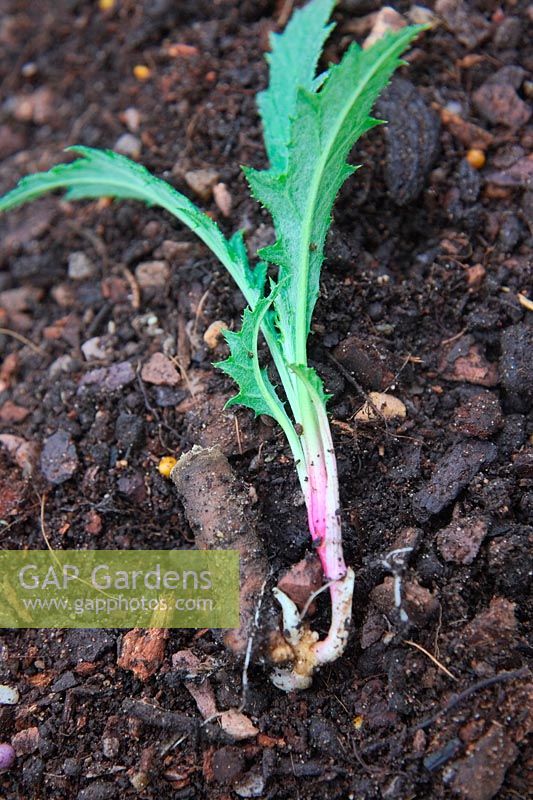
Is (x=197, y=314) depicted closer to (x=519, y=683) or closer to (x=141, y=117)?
(x=141, y=117)

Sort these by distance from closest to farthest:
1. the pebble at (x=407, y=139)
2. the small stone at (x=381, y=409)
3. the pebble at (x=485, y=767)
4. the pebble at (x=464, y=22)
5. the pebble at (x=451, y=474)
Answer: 1. the pebble at (x=485, y=767)
2. the pebble at (x=451, y=474)
3. the small stone at (x=381, y=409)
4. the pebble at (x=407, y=139)
5. the pebble at (x=464, y=22)

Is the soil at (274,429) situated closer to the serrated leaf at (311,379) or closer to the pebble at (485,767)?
the pebble at (485,767)

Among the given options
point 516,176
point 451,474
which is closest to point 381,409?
point 451,474

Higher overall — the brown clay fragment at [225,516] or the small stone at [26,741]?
the brown clay fragment at [225,516]

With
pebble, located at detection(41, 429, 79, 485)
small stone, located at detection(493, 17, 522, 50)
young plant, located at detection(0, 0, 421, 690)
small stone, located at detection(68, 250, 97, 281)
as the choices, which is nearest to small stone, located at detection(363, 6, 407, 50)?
small stone, located at detection(493, 17, 522, 50)

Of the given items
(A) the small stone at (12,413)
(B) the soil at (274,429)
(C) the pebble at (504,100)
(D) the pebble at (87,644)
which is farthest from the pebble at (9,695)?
(C) the pebble at (504,100)

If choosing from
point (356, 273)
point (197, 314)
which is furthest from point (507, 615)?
point (197, 314)
